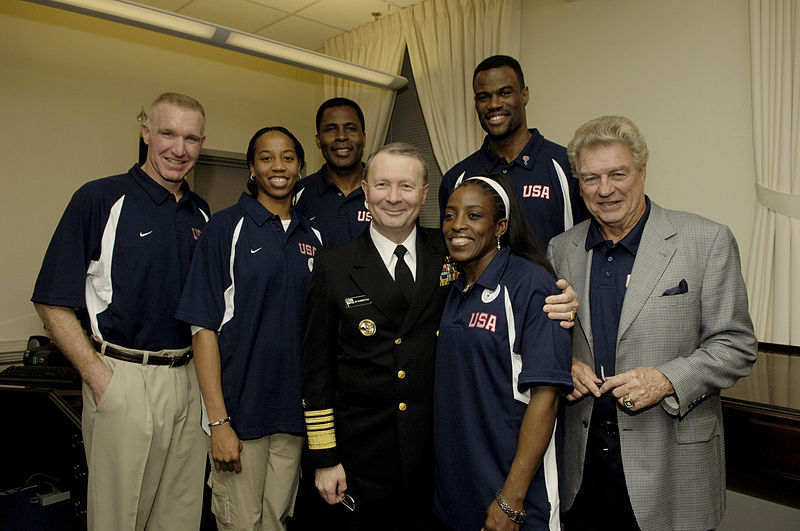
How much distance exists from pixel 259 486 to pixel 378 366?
77 centimetres

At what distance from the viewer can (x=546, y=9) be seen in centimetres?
391

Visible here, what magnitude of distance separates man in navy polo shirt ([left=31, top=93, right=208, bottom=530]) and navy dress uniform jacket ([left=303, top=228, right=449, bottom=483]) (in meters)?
0.63

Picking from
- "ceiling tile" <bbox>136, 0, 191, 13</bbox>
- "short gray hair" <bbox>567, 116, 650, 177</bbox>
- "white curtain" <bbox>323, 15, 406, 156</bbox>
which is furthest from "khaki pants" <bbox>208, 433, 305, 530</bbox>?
"ceiling tile" <bbox>136, 0, 191, 13</bbox>

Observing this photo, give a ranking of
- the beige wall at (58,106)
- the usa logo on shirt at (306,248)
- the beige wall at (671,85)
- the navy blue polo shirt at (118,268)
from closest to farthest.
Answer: the navy blue polo shirt at (118,268) < the usa logo on shirt at (306,248) < the beige wall at (671,85) < the beige wall at (58,106)

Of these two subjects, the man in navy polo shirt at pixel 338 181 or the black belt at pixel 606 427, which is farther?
the man in navy polo shirt at pixel 338 181

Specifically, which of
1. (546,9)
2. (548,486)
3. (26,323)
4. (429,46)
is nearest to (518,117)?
(548,486)

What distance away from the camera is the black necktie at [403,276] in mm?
1755

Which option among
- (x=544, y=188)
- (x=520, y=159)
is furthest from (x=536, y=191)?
(x=520, y=159)

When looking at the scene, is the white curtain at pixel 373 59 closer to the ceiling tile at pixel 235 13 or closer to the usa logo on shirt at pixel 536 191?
the ceiling tile at pixel 235 13

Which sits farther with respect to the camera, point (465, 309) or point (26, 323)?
point (26, 323)

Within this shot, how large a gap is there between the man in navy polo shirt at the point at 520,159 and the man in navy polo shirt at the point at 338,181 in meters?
0.50

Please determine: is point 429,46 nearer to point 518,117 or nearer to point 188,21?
point 188,21

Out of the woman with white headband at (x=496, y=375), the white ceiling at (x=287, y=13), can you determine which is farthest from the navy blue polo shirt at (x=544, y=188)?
the white ceiling at (x=287, y=13)

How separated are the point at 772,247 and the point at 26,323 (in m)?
5.14
